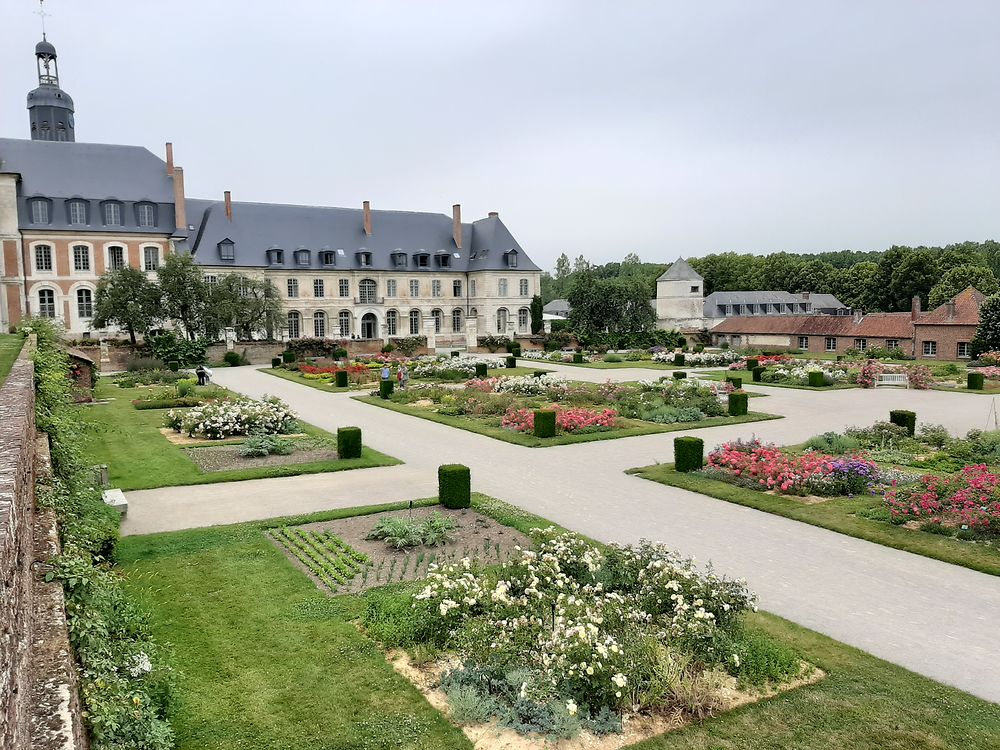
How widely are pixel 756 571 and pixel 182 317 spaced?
36.0m

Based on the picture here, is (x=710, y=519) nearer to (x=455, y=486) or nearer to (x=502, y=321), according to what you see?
(x=455, y=486)

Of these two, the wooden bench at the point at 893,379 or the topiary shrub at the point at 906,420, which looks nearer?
the topiary shrub at the point at 906,420

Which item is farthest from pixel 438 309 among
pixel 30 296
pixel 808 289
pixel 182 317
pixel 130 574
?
pixel 130 574

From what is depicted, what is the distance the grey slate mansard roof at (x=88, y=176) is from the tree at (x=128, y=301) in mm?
11134

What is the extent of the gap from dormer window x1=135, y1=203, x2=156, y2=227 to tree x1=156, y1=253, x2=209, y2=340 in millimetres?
10776

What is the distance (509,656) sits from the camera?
605cm

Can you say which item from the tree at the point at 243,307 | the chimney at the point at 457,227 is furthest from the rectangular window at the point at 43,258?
the chimney at the point at 457,227

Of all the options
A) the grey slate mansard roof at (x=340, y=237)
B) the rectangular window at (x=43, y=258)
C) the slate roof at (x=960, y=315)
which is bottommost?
the slate roof at (x=960, y=315)

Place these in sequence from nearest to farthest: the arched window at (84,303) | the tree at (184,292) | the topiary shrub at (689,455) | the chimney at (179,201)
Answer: the topiary shrub at (689,455), the tree at (184,292), the arched window at (84,303), the chimney at (179,201)

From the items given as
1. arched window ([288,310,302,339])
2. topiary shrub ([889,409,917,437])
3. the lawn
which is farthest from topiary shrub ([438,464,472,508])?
arched window ([288,310,302,339])

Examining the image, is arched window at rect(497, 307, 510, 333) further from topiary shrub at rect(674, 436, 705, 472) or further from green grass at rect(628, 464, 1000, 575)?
topiary shrub at rect(674, 436, 705, 472)

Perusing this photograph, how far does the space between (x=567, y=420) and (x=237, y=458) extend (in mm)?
7807

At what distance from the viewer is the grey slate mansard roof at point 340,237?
5150 cm

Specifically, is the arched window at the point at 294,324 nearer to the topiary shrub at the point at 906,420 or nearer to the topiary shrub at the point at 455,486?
the topiary shrub at the point at 906,420
